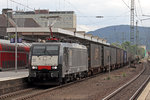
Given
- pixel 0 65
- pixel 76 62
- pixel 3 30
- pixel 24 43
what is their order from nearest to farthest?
1. pixel 76 62
2. pixel 0 65
3. pixel 24 43
4. pixel 3 30

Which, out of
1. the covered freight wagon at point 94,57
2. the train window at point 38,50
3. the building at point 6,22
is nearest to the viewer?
the train window at point 38,50

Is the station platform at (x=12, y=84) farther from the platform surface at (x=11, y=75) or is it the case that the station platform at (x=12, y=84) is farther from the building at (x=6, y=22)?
the building at (x=6, y=22)

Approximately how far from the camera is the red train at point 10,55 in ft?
85.1

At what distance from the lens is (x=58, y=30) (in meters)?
30.4

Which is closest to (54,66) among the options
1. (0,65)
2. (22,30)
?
(0,65)

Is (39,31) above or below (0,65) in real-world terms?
above

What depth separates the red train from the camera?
85.1 ft

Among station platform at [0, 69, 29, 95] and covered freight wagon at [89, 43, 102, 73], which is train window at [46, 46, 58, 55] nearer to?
station platform at [0, 69, 29, 95]

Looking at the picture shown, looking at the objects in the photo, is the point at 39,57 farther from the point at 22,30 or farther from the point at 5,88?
the point at 22,30

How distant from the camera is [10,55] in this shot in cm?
2750

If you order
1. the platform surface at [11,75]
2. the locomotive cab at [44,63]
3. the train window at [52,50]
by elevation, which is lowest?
the platform surface at [11,75]

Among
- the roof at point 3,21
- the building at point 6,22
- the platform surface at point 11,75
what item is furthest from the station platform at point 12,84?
the roof at point 3,21

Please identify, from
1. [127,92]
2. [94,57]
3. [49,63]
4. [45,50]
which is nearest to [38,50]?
[45,50]

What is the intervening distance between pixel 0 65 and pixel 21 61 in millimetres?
→ 4909
